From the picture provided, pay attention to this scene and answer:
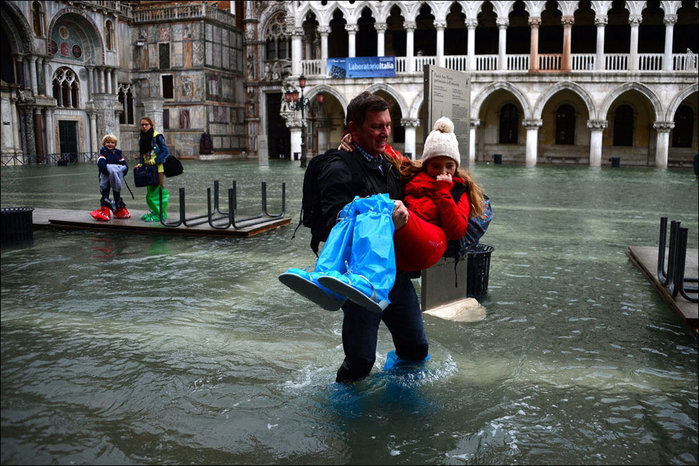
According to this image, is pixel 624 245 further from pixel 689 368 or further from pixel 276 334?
pixel 276 334

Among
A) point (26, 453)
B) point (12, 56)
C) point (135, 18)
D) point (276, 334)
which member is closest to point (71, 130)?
point (12, 56)

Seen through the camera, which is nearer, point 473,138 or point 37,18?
point 37,18

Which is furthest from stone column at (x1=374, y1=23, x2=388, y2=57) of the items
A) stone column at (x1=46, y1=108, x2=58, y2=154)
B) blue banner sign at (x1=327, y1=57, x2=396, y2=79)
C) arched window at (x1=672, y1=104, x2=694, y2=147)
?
stone column at (x1=46, y1=108, x2=58, y2=154)

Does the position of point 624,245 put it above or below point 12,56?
below

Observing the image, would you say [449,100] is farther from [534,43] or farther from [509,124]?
[509,124]

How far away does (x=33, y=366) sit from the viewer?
8.19 feet

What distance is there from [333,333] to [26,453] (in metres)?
3.15

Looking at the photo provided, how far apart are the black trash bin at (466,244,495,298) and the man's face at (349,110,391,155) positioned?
10.2ft

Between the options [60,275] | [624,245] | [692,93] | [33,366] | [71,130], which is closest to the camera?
[33,366]

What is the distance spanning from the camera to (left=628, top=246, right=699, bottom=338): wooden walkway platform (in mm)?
5383

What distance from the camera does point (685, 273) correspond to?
22.8 feet

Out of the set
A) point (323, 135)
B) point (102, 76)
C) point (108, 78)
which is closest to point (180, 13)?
point (108, 78)

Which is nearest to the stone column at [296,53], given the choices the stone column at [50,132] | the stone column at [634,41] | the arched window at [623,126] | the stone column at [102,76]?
the stone column at [102,76]

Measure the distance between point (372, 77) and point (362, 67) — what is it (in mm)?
748
